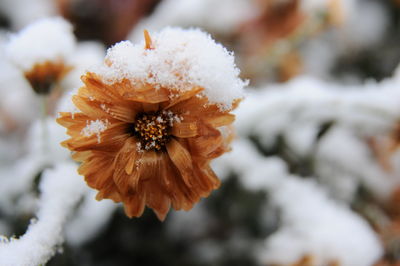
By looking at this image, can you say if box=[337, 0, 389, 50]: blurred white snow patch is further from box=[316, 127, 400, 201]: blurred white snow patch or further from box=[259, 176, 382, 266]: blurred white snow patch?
box=[259, 176, 382, 266]: blurred white snow patch

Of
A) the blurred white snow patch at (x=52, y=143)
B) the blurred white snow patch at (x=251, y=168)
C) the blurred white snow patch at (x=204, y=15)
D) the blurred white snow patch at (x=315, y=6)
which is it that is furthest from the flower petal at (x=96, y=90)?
the blurred white snow patch at (x=315, y=6)

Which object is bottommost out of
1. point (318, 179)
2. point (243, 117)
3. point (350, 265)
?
point (350, 265)

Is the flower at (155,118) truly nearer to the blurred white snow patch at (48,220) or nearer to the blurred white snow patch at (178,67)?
the blurred white snow patch at (178,67)

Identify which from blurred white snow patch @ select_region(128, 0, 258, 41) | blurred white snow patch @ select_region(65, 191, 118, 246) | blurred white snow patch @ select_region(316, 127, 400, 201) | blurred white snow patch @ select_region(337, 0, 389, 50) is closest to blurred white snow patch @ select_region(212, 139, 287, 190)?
blurred white snow patch @ select_region(316, 127, 400, 201)

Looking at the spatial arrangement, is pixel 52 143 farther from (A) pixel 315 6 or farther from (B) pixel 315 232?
(A) pixel 315 6

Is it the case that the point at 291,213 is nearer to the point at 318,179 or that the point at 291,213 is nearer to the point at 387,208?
the point at 318,179

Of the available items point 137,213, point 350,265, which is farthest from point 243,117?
point 137,213

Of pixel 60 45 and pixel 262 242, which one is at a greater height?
pixel 60 45
